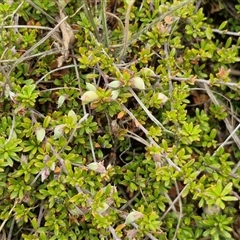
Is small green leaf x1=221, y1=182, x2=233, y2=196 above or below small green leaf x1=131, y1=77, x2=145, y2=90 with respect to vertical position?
below

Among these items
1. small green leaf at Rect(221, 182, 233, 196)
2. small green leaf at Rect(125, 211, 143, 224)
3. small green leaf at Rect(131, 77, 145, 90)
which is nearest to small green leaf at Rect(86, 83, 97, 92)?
small green leaf at Rect(131, 77, 145, 90)

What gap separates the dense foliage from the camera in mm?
1579

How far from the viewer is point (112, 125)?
5.49ft

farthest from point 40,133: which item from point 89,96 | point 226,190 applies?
point 226,190

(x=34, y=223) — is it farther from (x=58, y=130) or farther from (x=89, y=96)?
(x=89, y=96)

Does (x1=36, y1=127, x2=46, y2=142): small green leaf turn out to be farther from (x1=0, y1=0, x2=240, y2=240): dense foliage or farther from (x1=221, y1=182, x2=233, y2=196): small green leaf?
(x1=221, y1=182, x2=233, y2=196): small green leaf

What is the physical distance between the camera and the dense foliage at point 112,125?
A: 1.58m

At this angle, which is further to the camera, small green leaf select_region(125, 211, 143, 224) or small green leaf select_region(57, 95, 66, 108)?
small green leaf select_region(57, 95, 66, 108)


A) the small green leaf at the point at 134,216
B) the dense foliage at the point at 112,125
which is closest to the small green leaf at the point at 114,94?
the dense foliage at the point at 112,125

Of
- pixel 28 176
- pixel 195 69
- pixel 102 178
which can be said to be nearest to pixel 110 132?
pixel 102 178

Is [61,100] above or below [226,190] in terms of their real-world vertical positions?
Result: above

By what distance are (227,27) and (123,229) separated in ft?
3.24

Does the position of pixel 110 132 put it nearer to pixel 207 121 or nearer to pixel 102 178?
pixel 102 178

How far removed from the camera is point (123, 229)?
1.64 m
